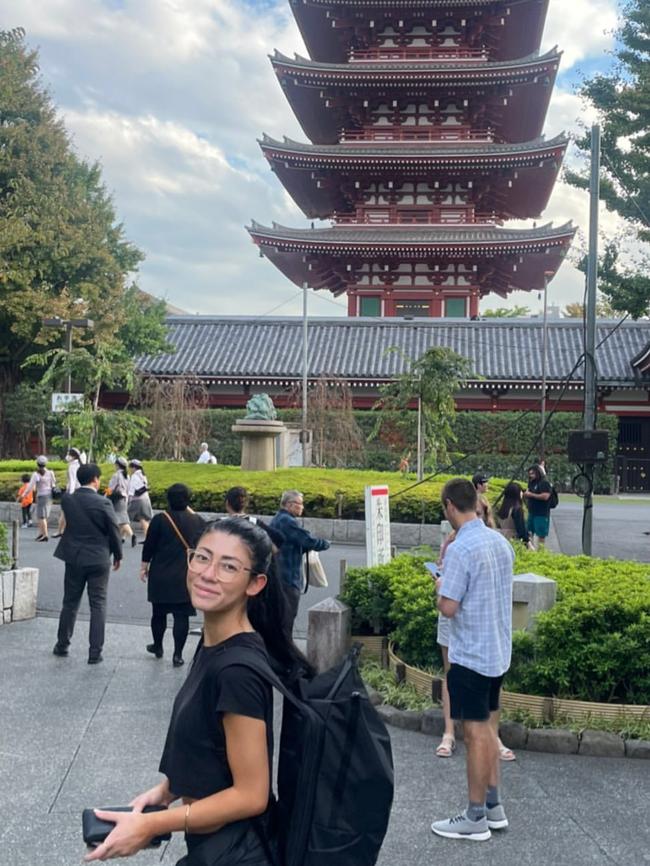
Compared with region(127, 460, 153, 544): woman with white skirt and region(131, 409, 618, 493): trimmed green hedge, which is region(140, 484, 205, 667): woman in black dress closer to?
region(127, 460, 153, 544): woman with white skirt

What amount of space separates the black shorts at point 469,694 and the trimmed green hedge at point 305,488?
41.2 ft

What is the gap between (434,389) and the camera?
2003 centimetres

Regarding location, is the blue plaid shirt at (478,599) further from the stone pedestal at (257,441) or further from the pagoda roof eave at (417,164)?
the pagoda roof eave at (417,164)

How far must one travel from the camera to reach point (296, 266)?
111ft

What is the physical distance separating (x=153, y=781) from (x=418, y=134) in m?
30.6

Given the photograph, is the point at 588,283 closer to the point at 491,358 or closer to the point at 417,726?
the point at 417,726

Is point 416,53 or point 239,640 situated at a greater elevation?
point 416,53

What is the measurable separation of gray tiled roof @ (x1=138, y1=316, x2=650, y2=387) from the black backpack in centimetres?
2671

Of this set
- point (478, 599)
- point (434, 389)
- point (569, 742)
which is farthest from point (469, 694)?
point (434, 389)

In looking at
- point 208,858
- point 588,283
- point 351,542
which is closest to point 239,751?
point 208,858

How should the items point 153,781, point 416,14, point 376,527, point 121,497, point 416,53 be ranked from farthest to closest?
1. point 416,53
2. point 416,14
3. point 121,497
4. point 376,527
5. point 153,781

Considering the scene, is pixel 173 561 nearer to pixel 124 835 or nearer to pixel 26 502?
pixel 124 835

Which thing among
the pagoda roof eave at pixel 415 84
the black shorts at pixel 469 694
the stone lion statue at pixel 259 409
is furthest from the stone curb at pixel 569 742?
the pagoda roof eave at pixel 415 84

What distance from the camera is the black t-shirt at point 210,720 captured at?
2.14 meters
